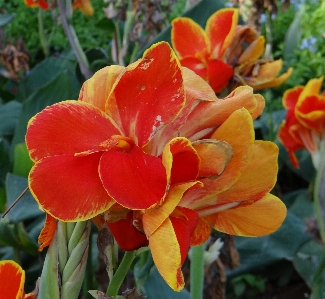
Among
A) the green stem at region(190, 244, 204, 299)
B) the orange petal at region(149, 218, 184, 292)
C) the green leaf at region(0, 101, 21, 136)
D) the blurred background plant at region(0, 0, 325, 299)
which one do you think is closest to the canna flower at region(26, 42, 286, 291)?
the orange petal at region(149, 218, 184, 292)

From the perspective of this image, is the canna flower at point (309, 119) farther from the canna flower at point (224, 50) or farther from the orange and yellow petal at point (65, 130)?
the orange and yellow petal at point (65, 130)

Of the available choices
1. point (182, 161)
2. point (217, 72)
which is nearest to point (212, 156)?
point (182, 161)

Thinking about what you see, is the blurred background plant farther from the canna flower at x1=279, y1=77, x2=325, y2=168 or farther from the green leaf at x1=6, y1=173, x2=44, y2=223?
the canna flower at x1=279, y1=77, x2=325, y2=168

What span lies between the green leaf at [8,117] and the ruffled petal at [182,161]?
33.2 inches

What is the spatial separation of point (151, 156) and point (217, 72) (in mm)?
438

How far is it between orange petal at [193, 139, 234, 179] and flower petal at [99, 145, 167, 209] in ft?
0.08

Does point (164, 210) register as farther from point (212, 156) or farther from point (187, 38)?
point (187, 38)

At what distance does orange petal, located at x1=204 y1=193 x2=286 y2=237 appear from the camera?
11.8 inches

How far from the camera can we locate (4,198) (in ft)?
2.68

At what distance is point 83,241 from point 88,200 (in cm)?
2

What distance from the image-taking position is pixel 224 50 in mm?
701

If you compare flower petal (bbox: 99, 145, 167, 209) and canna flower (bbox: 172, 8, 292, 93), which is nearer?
flower petal (bbox: 99, 145, 167, 209)

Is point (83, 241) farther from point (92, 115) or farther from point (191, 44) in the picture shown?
point (191, 44)

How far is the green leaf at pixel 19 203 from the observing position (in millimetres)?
683
